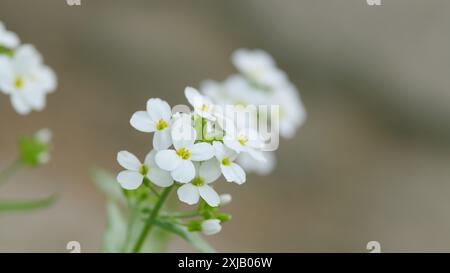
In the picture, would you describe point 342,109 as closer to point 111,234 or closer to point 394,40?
point 394,40

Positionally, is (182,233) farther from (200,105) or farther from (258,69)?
(258,69)

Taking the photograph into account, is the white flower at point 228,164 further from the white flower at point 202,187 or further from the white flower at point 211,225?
the white flower at point 211,225

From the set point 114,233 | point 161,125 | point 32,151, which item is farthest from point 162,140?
point 32,151

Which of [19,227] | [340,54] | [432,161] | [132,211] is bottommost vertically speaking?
[132,211]

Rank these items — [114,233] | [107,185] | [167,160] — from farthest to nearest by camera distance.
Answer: [107,185] → [114,233] → [167,160]

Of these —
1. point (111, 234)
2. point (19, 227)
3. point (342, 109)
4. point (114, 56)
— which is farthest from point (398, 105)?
point (111, 234)

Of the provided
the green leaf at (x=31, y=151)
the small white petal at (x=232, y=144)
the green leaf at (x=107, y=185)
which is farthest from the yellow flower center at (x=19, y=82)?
the small white petal at (x=232, y=144)
